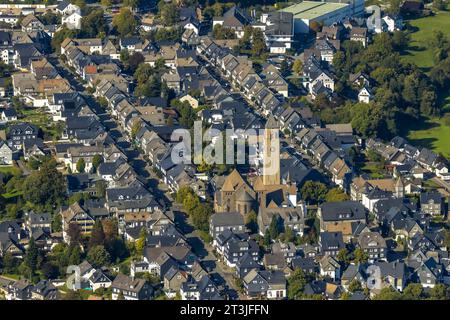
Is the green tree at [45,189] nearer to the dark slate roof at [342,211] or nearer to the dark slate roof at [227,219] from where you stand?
the dark slate roof at [227,219]

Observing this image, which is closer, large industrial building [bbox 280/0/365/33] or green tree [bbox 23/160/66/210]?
green tree [bbox 23/160/66/210]

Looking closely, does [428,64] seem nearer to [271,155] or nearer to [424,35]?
[424,35]

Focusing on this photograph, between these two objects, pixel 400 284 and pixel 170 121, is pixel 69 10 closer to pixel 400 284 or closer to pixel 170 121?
pixel 170 121

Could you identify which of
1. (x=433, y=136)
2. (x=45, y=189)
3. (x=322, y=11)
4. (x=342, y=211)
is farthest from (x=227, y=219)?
(x=322, y=11)

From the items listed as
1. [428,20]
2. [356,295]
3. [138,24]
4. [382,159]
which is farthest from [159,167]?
[428,20]

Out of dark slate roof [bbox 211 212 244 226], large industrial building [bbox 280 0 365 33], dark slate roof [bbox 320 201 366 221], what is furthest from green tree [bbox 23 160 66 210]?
large industrial building [bbox 280 0 365 33]

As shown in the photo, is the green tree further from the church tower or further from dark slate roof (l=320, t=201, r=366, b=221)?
dark slate roof (l=320, t=201, r=366, b=221)
